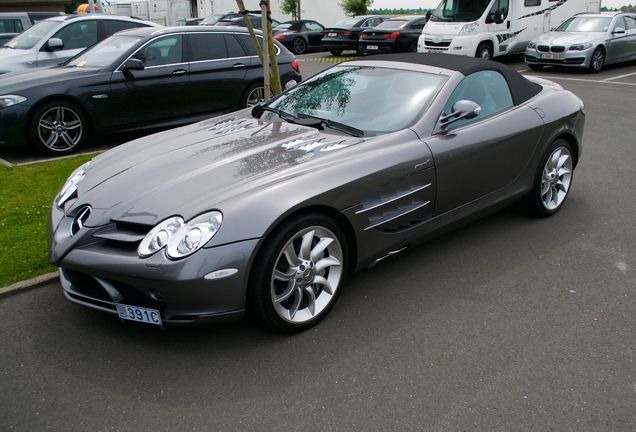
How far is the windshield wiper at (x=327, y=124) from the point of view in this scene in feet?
13.4

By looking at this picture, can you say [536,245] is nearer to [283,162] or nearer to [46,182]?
[283,162]

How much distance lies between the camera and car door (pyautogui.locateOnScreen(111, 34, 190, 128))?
7.81m

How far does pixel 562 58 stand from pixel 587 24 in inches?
69.6

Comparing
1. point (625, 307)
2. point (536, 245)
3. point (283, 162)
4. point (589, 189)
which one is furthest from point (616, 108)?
point (283, 162)

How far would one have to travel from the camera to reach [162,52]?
827cm

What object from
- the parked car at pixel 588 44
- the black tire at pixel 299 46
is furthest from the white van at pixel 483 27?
the black tire at pixel 299 46

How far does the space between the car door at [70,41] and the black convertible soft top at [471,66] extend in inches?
271

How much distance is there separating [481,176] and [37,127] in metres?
5.44

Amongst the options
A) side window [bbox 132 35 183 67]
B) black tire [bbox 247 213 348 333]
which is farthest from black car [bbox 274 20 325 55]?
black tire [bbox 247 213 348 333]

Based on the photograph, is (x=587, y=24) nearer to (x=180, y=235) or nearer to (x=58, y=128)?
(x=58, y=128)

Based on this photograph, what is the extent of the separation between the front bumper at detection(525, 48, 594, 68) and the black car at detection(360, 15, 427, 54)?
4.29 meters

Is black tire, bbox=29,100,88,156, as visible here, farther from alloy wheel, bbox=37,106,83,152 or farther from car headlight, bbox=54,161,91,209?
car headlight, bbox=54,161,91,209

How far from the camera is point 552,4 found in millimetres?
17859

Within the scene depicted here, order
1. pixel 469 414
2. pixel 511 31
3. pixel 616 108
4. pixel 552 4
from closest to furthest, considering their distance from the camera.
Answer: pixel 469 414
pixel 616 108
pixel 511 31
pixel 552 4
